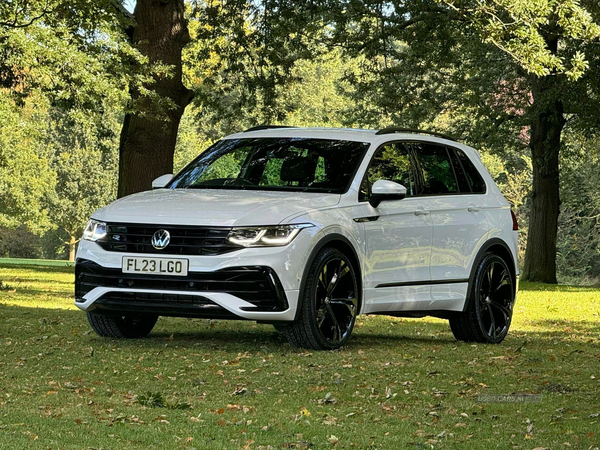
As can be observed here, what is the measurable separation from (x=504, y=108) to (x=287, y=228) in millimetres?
21499

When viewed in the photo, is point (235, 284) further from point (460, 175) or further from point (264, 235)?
point (460, 175)

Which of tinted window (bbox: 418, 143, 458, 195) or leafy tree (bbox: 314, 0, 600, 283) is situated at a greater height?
leafy tree (bbox: 314, 0, 600, 283)

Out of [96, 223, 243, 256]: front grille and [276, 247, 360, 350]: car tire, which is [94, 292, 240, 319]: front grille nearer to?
[96, 223, 243, 256]: front grille

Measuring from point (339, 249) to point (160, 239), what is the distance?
5.16 feet

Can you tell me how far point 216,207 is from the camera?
28.4 feet

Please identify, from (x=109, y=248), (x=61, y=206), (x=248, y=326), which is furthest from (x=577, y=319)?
(x=61, y=206)

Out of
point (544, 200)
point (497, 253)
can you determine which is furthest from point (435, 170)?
point (544, 200)

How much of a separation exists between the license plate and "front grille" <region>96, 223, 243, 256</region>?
0.22 feet

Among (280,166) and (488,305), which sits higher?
(280,166)

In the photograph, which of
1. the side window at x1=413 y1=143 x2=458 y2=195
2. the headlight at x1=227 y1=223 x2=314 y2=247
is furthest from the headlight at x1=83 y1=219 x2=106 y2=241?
the side window at x1=413 y1=143 x2=458 y2=195

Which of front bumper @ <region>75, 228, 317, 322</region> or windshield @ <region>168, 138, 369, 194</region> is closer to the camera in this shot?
front bumper @ <region>75, 228, 317, 322</region>

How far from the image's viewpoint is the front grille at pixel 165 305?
851cm

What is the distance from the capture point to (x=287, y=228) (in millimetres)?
8578

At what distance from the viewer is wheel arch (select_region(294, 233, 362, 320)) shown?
8695 millimetres
